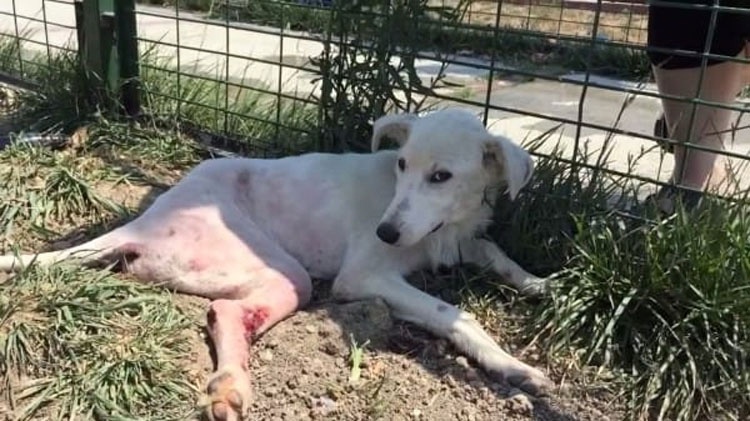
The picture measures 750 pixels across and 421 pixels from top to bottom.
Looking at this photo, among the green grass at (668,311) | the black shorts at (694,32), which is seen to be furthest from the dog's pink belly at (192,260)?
the black shorts at (694,32)

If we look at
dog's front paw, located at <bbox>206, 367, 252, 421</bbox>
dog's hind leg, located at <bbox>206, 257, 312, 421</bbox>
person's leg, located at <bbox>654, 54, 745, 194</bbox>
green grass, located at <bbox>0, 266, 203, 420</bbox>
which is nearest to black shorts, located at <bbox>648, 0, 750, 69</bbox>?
person's leg, located at <bbox>654, 54, 745, 194</bbox>

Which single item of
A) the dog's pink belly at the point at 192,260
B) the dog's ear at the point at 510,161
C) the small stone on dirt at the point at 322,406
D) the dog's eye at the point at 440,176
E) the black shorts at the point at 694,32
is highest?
the black shorts at the point at 694,32

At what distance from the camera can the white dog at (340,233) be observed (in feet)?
8.64

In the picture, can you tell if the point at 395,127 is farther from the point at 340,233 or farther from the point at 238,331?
the point at 238,331

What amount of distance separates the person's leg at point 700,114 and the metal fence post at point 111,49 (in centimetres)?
278

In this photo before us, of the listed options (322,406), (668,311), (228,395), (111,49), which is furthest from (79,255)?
(111,49)

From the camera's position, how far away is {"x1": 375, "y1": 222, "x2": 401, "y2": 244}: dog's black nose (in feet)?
8.59

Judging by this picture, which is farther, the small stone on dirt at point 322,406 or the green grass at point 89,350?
the small stone on dirt at point 322,406

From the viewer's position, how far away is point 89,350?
233 cm

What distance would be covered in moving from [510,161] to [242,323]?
1.01 meters

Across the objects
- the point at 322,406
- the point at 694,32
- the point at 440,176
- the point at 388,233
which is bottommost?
the point at 322,406

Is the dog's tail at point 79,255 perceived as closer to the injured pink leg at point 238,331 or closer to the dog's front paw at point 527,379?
the injured pink leg at point 238,331

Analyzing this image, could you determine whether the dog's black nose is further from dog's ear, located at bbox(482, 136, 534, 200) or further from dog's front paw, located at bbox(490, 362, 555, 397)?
dog's front paw, located at bbox(490, 362, 555, 397)

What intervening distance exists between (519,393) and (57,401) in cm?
127
